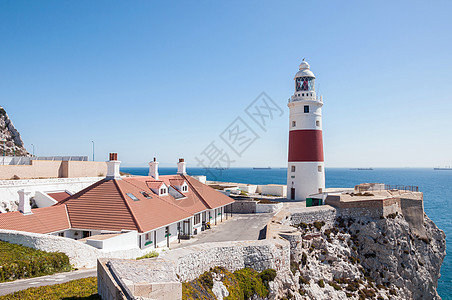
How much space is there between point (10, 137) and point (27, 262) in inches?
2828

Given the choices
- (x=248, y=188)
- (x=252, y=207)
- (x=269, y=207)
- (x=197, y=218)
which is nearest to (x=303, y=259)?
(x=197, y=218)

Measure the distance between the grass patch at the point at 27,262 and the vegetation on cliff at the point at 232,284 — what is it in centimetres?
647

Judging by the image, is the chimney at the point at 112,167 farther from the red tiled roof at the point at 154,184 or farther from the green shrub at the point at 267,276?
the green shrub at the point at 267,276

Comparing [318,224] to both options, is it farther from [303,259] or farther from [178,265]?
[178,265]

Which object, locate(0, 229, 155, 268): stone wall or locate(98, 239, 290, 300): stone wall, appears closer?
locate(98, 239, 290, 300): stone wall

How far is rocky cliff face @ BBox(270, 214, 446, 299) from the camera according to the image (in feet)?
81.6

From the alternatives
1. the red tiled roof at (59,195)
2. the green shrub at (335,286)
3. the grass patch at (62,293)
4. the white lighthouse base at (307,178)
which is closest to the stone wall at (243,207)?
the white lighthouse base at (307,178)

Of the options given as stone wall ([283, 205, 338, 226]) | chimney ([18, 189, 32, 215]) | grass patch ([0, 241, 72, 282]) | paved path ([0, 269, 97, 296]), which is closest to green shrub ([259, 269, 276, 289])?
stone wall ([283, 205, 338, 226])

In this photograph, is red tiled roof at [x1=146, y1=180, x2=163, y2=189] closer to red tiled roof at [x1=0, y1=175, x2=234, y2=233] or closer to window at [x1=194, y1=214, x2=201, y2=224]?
red tiled roof at [x1=0, y1=175, x2=234, y2=233]

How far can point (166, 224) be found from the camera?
22.1 metres

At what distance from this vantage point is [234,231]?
2788 centimetres

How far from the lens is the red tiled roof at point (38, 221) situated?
18.7m

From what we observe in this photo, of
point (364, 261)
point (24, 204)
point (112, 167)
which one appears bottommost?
point (364, 261)

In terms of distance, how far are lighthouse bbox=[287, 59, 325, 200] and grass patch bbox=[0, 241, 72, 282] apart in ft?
97.3
